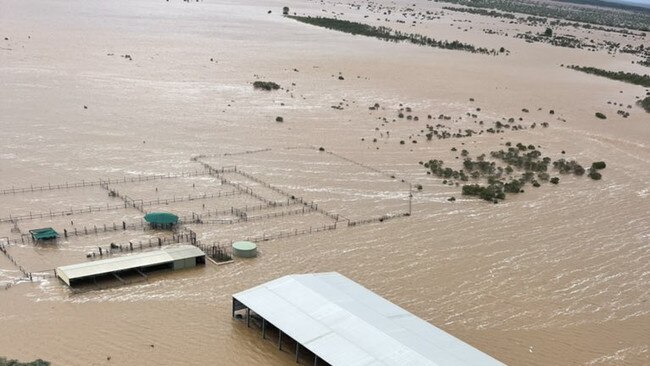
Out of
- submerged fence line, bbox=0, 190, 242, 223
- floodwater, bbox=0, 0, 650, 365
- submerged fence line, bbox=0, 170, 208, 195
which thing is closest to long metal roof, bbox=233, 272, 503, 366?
floodwater, bbox=0, 0, 650, 365

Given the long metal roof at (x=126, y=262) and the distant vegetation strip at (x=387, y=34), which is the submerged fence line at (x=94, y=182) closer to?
the long metal roof at (x=126, y=262)

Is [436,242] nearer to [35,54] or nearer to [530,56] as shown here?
[35,54]

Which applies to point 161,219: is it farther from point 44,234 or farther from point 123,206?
point 44,234

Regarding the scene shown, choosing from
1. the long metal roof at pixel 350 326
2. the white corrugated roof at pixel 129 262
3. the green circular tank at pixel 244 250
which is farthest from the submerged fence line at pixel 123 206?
the long metal roof at pixel 350 326

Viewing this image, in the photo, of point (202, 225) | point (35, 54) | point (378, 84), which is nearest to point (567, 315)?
point (202, 225)

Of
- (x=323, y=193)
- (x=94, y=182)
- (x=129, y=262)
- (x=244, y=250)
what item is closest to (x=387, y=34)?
(x=323, y=193)
